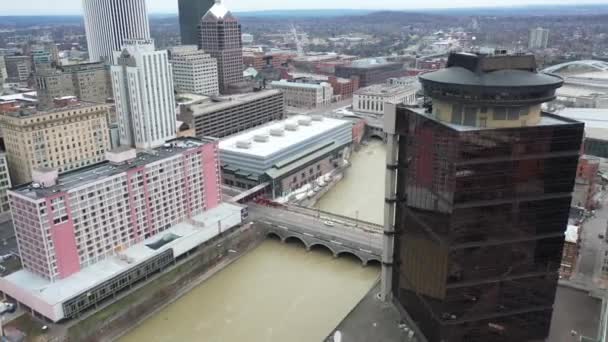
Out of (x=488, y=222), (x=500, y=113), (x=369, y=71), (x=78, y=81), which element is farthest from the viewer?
(x=369, y=71)

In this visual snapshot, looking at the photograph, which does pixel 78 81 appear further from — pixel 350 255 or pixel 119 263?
pixel 350 255

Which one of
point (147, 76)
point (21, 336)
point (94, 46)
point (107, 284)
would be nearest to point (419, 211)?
point (107, 284)

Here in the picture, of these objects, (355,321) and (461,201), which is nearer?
(461,201)

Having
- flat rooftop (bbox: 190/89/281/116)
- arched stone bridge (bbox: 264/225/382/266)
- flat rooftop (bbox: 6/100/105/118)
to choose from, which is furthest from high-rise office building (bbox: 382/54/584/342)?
flat rooftop (bbox: 190/89/281/116)

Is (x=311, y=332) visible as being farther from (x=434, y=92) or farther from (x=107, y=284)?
(x=434, y=92)

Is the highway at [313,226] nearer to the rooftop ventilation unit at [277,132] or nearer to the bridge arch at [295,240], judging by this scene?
the bridge arch at [295,240]

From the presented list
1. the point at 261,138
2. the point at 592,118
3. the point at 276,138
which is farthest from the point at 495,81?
the point at 592,118
